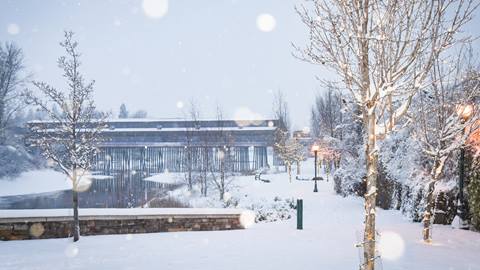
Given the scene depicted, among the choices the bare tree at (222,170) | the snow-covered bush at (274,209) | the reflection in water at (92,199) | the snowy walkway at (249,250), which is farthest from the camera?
the reflection in water at (92,199)

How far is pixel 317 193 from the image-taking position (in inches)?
834

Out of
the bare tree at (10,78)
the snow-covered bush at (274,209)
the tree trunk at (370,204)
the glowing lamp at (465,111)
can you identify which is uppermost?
the bare tree at (10,78)

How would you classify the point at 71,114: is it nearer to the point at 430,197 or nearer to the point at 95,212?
the point at 95,212

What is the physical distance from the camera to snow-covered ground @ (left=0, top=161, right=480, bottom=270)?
21.8 ft

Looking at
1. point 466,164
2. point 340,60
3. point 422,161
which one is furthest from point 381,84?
point 422,161

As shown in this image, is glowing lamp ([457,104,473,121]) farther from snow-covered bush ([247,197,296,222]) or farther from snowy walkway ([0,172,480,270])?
snow-covered bush ([247,197,296,222])

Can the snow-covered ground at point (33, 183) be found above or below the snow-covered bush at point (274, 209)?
below

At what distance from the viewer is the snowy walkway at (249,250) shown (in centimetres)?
663

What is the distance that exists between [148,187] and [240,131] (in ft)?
39.8

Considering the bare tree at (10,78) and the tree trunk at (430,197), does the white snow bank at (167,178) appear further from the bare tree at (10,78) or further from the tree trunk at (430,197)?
the tree trunk at (430,197)

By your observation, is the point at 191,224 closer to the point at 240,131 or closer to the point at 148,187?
the point at 148,187

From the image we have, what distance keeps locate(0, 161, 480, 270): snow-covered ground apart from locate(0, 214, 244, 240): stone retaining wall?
1.26 ft

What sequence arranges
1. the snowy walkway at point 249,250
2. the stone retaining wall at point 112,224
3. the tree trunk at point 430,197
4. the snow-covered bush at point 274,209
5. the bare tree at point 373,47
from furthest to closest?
the snow-covered bush at point 274,209, the stone retaining wall at point 112,224, the tree trunk at point 430,197, the snowy walkway at point 249,250, the bare tree at point 373,47

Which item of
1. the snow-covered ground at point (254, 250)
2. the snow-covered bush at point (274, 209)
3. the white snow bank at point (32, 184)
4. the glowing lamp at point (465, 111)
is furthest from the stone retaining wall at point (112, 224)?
the white snow bank at point (32, 184)
